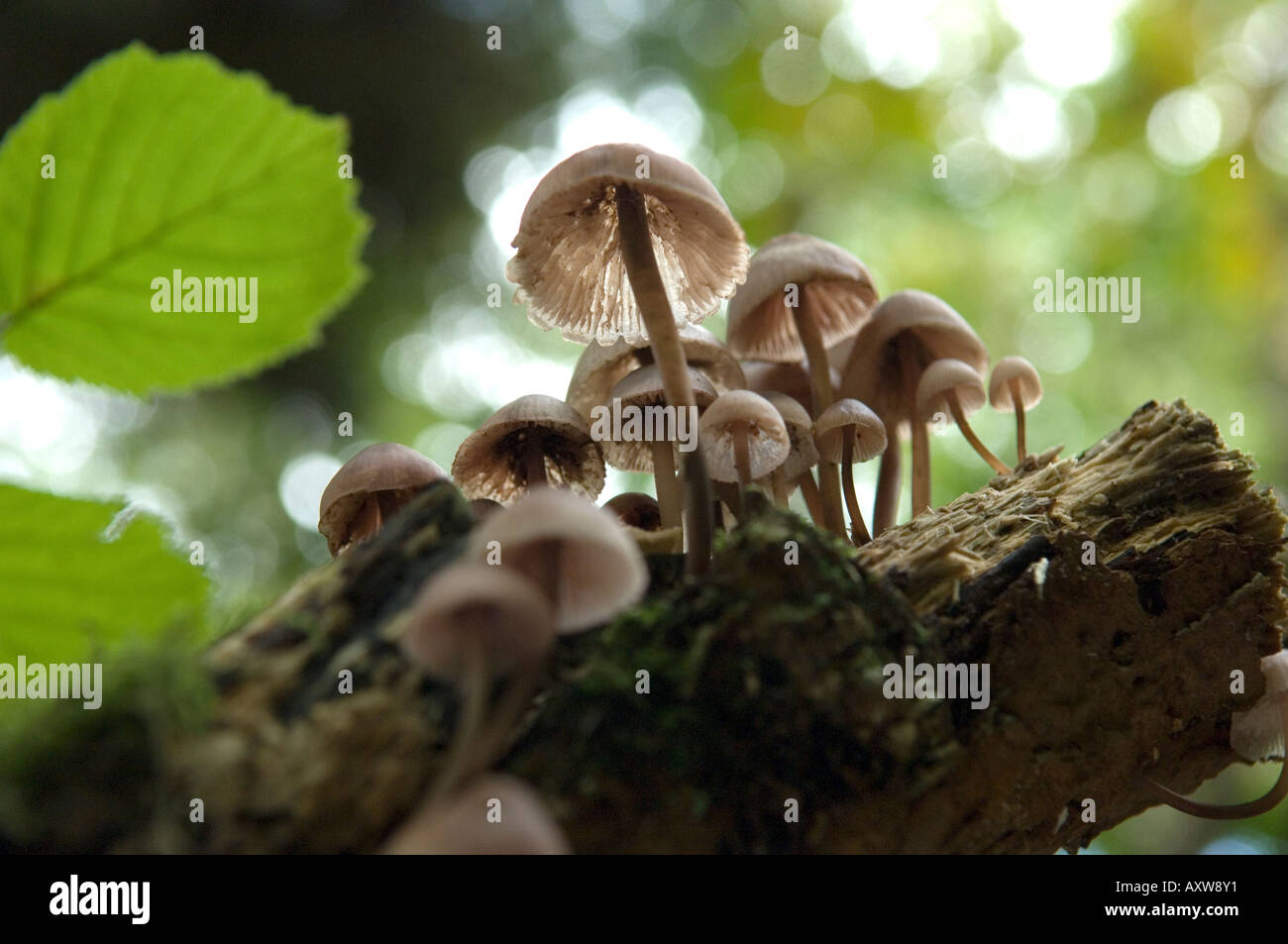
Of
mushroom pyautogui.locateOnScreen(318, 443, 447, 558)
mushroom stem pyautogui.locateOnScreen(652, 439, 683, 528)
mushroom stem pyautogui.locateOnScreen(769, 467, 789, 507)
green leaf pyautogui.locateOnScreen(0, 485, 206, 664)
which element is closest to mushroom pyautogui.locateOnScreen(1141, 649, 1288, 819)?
mushroom stem pyautogui.locateOnScreen(769, 467, 789, 507)

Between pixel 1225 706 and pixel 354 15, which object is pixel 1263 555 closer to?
pixel 1225 706

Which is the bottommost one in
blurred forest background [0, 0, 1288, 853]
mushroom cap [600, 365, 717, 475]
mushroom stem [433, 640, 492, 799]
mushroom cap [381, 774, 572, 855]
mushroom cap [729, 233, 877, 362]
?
mushroom cap [381, 774, 572, 855]

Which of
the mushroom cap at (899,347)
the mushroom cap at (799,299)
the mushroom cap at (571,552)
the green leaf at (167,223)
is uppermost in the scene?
the mushroom cap at (799,299)

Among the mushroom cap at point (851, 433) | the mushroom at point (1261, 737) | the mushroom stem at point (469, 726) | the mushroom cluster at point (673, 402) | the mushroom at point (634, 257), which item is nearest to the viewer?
the mushroom stem at point (469, 726)

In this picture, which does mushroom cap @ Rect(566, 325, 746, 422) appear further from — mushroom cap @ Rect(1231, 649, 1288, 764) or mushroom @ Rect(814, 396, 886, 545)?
mushroom cap @ Rect(1231, 649, 1288, 764)

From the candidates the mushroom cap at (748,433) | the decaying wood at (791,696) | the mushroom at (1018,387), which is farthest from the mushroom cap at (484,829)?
the mushroom at (1018,387)

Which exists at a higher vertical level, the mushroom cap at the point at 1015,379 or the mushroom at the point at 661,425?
the mushroom cap at the point at 1015,379

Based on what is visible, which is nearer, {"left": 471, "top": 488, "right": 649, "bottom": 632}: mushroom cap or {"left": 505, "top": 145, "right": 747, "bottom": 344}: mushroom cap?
{"left": 471, "top": 488, "right": 649, "bottom": 632}: mushroom cap

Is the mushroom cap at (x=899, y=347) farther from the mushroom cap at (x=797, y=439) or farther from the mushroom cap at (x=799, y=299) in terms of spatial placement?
the mushroom cap at (x=797, y=439)
